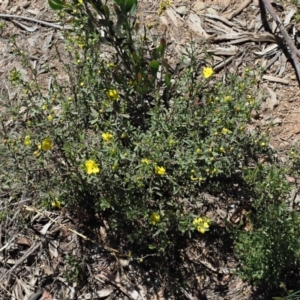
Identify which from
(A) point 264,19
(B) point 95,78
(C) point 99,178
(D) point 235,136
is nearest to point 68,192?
(C) point 99,178

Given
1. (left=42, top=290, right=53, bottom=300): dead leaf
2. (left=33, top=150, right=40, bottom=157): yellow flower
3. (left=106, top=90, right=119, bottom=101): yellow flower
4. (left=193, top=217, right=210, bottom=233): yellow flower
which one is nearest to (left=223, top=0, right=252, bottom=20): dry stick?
(left=106, top=90, right=119, bottom=101): yellow flower

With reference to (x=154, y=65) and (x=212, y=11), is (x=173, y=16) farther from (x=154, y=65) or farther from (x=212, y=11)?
(x=154, y=65)

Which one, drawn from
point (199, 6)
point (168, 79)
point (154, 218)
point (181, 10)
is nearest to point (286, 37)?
point (199, 6)

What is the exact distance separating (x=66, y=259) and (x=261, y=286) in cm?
146

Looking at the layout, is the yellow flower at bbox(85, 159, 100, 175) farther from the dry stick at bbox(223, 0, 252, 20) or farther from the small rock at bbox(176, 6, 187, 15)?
the dry stick at bbox(223, 0, 252, 20)

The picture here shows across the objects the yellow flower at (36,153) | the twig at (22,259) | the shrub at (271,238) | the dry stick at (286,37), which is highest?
the dry stick at (286,37)

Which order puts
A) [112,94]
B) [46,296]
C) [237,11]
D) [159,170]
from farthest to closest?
1. [237,11]
2. [46,296]
3. [112,94]
4. [159,170]

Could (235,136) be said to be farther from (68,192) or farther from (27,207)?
(27,207)

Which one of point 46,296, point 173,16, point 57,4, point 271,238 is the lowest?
point 46,296

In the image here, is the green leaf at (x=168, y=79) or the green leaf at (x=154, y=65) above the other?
the green leaf at (x=154, y=65)

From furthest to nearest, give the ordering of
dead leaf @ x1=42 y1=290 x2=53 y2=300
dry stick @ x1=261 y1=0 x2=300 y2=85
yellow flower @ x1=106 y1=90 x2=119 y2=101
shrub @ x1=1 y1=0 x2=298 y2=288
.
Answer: dry stick @ x1=261 y1=0 x2=300 y2=85 < dead leaf @ x1=42 y1=290 x2=53 y2=300 < yellow flower @ x1=106 y1=90 x2=119 y2=101 < shrub @ x1=1 y1=0 x2=298 y2=288

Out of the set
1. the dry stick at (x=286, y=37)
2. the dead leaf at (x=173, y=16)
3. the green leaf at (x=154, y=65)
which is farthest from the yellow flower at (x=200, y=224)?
the dead leaf at (x=173, y=16)

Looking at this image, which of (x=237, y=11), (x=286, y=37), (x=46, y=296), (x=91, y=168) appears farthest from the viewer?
(x=237, y=11)

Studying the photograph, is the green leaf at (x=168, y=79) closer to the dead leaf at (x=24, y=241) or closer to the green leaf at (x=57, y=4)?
the green leaf at (x=57, y=4)
